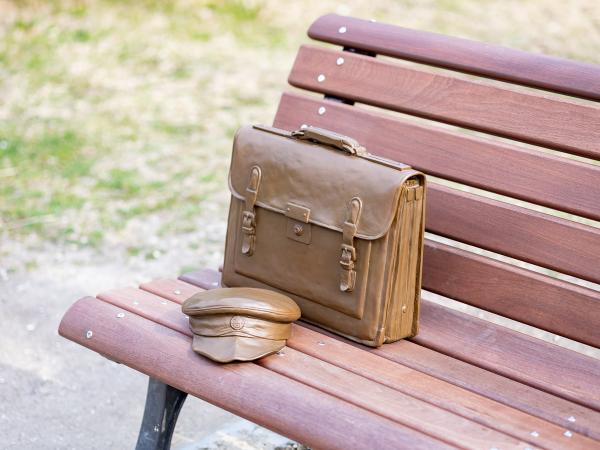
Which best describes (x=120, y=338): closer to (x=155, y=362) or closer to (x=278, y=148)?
(x=155, y=362)

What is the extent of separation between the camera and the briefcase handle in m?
2.31

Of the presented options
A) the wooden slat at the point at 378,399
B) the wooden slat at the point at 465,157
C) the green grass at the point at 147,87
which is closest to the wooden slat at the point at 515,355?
the wooden slat at the point at 378,399

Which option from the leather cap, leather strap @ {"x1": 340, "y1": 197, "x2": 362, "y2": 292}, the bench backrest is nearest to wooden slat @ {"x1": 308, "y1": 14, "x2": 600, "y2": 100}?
the bench backrest

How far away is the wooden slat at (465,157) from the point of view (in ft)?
7.91

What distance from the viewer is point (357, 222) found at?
2.25 metres

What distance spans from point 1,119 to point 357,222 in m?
3.83

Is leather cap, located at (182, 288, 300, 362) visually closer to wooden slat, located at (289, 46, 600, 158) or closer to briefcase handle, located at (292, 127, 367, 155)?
briefcase handle, located at (292, 127, 367, 155)

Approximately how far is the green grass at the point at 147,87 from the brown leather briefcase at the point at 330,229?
186 centimetres

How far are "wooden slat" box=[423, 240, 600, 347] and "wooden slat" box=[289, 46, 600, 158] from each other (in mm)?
333

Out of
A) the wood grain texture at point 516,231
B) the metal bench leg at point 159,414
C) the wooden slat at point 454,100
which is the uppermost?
the wooden slat at point 454,100

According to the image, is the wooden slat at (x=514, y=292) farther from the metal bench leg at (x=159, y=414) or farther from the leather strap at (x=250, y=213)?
the metal bench leg at (x=159, y=414)

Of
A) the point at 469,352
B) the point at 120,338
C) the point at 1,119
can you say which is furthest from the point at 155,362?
the point at 1,119

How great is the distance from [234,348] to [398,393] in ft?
1.21

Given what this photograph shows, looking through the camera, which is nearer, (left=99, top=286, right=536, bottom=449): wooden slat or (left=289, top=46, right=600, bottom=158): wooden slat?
(left=99, top=286, right=536, bottom=449): wooden slat
